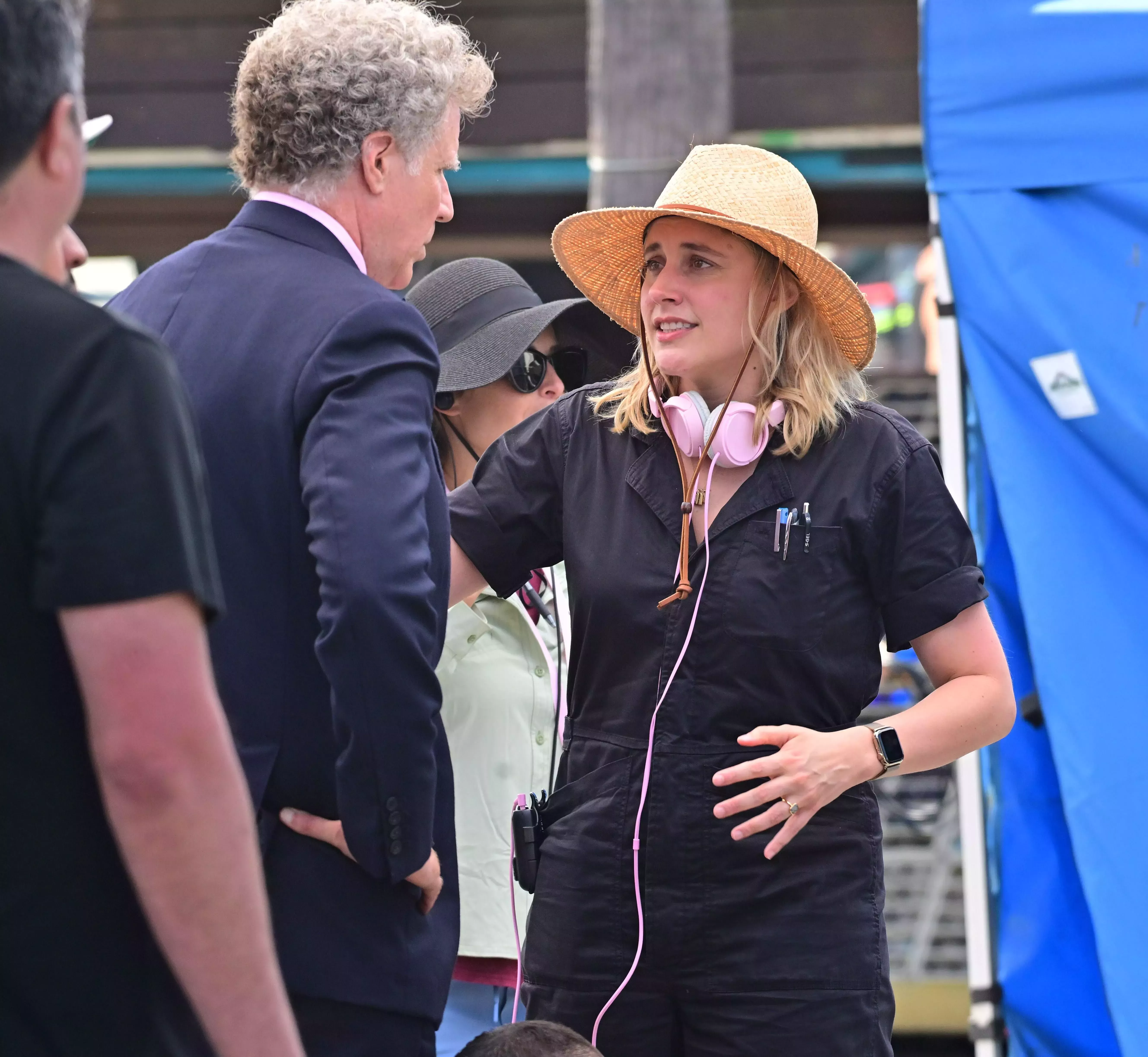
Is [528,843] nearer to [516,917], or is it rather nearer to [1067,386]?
[516,917]

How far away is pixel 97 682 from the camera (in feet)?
3.22

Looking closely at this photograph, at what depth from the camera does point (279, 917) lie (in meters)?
1.59

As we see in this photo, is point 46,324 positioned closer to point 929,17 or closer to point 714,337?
point 714,337

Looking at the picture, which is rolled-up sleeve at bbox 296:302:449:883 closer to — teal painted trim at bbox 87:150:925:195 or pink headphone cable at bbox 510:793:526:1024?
pink headphone cable at bbox 510:793:526:1024

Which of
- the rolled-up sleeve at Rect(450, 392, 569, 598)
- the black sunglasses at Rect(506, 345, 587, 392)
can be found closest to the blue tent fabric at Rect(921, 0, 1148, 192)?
the black sunglasses at Rect(506, 345, 587, 392)

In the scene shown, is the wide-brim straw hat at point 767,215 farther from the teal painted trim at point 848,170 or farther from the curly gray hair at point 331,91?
the teal painted trim at point 848,170

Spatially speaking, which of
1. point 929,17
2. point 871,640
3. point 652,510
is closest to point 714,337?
point 652,510

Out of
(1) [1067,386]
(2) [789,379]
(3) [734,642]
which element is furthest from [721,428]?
(1) [1067,386]

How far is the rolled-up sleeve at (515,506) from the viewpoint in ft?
7.29

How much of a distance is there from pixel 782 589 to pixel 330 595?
76 centimetres

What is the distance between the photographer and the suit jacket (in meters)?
1.50

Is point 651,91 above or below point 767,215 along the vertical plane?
below

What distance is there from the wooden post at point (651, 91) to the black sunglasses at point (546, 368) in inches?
59.6

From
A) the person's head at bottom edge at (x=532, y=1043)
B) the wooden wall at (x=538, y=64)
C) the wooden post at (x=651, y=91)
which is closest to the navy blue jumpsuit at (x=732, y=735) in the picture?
the person's head at bottom edge at (x=532, y=1043)
